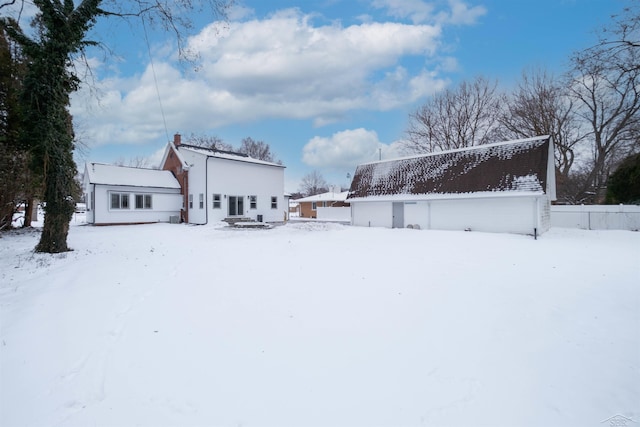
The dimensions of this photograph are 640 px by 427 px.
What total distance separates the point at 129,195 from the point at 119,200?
0.80 meters

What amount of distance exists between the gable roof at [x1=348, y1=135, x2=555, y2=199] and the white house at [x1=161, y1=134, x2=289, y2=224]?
7771mm

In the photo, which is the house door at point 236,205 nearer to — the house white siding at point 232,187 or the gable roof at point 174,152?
the house white siding at point 232,187

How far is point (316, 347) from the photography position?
→ 4.35 meters

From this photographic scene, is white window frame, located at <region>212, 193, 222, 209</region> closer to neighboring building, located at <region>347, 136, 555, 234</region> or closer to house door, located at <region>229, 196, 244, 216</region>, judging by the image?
house door, located at <region>229, 196, 244, 216</region>

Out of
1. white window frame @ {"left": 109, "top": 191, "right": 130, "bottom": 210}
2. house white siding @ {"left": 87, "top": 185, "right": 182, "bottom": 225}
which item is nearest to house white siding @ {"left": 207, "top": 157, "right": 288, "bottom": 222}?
house white siding @ {"left": 87, "top": 185, "right": 182, "bottom": 225}

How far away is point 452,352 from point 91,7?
1460cm

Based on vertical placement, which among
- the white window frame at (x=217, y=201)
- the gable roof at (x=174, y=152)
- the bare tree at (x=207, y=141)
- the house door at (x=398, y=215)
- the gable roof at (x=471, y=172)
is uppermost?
the bare tree at (x=207, y=141)

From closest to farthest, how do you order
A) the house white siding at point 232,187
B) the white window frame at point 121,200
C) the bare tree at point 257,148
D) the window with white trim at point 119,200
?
1. the white window frame at point 121,200
2. the window with white trim at point 119,200
3. the house white siding at point 232,187
4. the bare tree at point 257,148

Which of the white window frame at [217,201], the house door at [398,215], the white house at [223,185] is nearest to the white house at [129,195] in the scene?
the white house at [223,185]

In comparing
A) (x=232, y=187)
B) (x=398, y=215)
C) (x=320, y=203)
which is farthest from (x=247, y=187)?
(x=320, y=203)

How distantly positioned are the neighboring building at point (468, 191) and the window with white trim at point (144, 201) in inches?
648

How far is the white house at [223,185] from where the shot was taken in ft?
85.9

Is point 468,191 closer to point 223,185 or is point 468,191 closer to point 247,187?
point 247,187

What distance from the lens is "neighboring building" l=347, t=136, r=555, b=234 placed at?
746 inches
